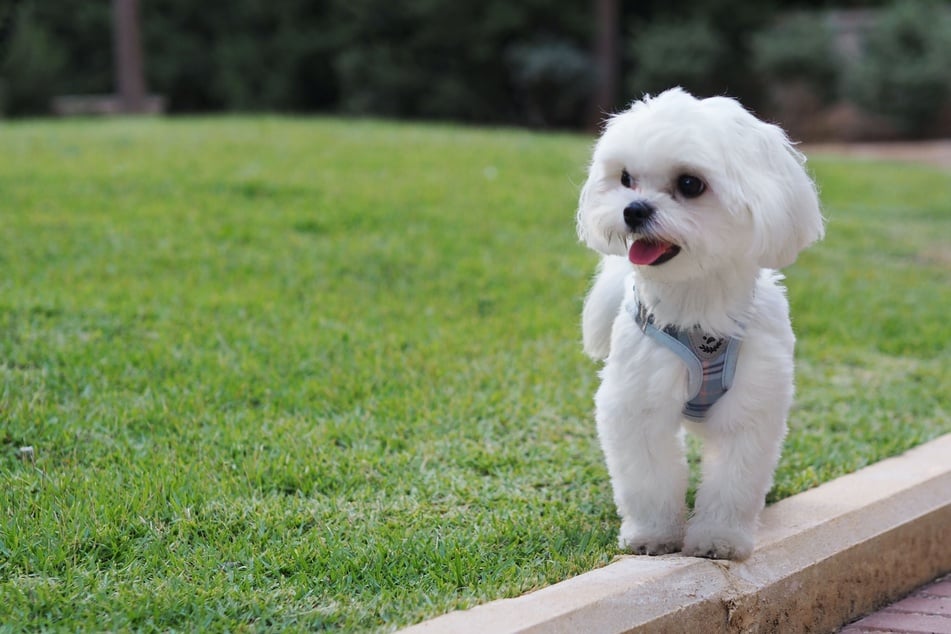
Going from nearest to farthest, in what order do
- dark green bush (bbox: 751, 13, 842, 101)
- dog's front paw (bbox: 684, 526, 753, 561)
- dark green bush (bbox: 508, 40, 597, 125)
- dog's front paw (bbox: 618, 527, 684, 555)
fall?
dog's front paw (bbox: 684, 526, 753, 561) → dog's front paw (bbox: 618, 527, 684, 555) → dark green bush (bbox: 751, 13, 842, 101) → dark green bush (bbox: 508, 40, 597, 125)

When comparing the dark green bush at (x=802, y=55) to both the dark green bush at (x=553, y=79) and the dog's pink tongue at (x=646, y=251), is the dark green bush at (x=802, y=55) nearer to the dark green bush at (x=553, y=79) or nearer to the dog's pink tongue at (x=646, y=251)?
the dark green bush at (x=553, y=79)

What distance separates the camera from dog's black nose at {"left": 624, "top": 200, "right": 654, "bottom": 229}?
3.13m

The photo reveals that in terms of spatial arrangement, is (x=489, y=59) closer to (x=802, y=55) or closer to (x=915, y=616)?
(x=802, y=55)

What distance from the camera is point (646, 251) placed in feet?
10.5

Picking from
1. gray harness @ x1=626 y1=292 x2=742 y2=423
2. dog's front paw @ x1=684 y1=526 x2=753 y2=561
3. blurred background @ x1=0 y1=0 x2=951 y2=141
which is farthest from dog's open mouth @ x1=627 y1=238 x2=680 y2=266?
blurred background @ x1=0 y1=0 x2=951 y2=141

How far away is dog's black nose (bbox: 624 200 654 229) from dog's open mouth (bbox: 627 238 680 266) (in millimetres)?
60

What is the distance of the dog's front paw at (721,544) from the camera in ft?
10.9

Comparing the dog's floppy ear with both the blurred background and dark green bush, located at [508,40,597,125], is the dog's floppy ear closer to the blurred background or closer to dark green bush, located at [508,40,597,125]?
the blurred background

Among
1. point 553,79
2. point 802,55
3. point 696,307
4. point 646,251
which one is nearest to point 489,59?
point 553,79

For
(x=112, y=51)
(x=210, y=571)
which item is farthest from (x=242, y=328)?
(x=112, y=51)

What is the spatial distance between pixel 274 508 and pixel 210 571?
0.46 metres

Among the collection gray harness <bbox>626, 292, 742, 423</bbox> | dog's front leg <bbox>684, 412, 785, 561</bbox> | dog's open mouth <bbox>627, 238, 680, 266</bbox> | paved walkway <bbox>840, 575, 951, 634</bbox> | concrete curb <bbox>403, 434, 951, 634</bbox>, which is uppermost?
dog's open mouth <bbox>627, 238, 680, 266</bbox>

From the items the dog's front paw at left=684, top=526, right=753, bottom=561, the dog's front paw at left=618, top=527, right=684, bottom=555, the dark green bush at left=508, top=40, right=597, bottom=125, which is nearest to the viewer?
the dog's front paw at left=684, top=526, right=753, bottom=561

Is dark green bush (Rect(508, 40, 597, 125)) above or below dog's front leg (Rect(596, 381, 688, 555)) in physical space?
above
